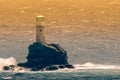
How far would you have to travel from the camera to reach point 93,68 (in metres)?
164

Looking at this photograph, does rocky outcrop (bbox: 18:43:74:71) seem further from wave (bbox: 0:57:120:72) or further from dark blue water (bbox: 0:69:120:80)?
dark blue water (bbox: 0:69:120:80)

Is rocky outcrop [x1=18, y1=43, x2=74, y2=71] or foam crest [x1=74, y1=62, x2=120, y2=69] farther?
foam crest [x1=74, y1=62, x2=120, y2=69]

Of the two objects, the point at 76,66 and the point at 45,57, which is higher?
the point at 45,57

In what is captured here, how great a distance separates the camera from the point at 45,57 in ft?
527

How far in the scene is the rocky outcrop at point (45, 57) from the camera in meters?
160

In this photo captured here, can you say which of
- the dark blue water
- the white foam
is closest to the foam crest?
the dark blue water

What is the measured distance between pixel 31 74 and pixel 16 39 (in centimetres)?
4377

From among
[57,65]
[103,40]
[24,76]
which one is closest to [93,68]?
[57,65]

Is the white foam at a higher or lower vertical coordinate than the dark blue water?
higher

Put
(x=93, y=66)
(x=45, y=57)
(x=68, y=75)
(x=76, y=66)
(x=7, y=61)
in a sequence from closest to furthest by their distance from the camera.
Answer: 1. (x=68, y=75)
2. (x=45, y=57)
3. (x=76, y=66)
4. (x=93, y=66)
5. (x=7, y=61)

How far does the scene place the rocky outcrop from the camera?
523 feet

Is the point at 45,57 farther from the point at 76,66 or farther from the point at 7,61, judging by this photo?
the point at 7,61

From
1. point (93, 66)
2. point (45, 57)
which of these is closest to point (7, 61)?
→ point (45, 57)

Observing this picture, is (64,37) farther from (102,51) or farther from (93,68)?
(93,68)
